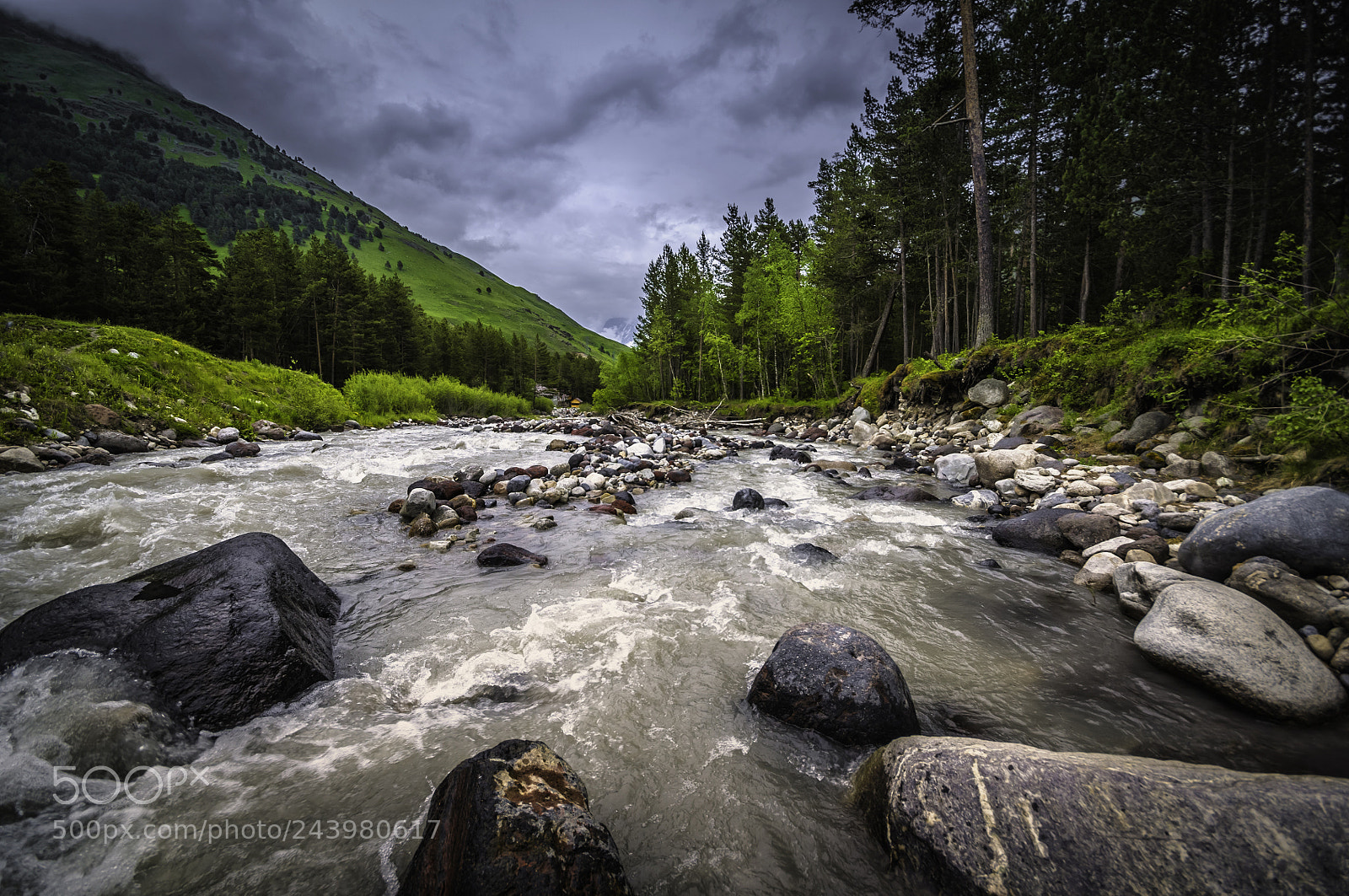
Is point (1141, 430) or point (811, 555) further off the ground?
point (1141, 430)

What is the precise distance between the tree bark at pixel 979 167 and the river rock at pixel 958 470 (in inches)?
313

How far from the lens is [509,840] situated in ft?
5.73

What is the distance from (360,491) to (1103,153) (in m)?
24.4

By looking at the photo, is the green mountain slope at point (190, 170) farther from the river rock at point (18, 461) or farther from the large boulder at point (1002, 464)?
the large boulder at point (1002, 464)

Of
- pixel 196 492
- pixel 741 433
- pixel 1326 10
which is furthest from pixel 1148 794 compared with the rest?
pixel 741 433

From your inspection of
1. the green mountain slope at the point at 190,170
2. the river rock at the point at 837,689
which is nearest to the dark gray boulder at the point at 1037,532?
the river rock at the point at 837,689

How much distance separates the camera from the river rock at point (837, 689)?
9.68ft

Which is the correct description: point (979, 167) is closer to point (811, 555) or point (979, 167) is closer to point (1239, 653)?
point (811, 555)

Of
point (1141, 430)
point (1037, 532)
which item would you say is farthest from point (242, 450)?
point (1141, 430)

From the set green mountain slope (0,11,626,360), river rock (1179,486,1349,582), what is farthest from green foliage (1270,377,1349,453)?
green mountain slope (0,11,626,360)

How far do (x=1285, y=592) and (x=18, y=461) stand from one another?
17084mm

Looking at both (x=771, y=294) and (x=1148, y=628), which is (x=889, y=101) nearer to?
(x=771, y=294)

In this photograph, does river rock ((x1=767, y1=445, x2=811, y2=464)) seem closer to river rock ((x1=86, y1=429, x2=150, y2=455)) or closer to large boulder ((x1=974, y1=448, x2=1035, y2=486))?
large boulder ((x1=974, y1=448, x2=1035, y2=486))

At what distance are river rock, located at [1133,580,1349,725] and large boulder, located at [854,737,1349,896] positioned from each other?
5.42 feet
